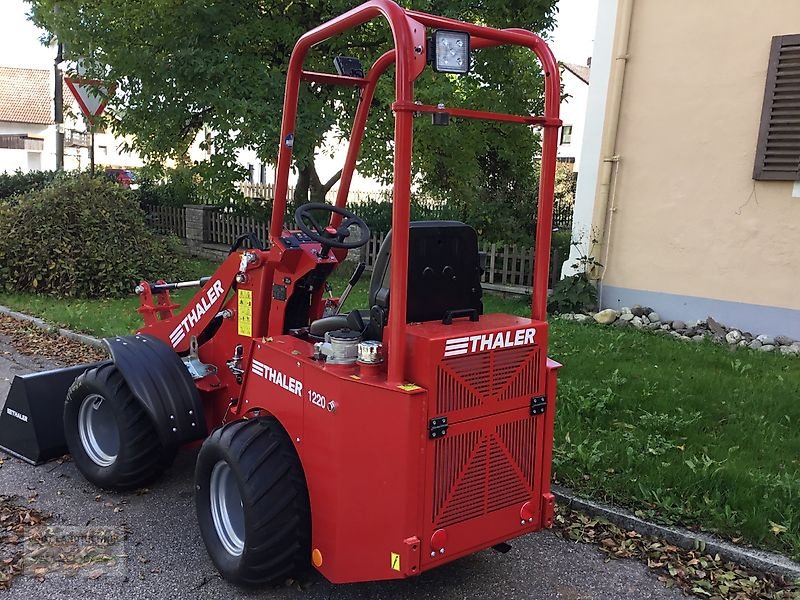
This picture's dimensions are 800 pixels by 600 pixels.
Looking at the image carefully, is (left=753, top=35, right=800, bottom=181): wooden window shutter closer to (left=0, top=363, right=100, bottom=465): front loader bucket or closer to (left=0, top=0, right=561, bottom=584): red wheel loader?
(left=0, top=0, right=561, bottom=584): red wheel loader

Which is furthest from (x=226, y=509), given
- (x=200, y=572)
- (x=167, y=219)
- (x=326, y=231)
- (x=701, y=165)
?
(x=167, y=219)

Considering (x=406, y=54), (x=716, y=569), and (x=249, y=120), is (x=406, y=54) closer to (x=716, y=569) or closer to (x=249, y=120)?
(x=716, y=569)

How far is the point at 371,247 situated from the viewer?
1163 centimetres

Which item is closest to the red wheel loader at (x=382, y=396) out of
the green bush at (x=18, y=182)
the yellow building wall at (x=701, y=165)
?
the yellow building wall at (x=701, y=165)

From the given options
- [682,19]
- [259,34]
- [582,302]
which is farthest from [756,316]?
[259,34]

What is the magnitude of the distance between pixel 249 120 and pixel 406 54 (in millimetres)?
6824

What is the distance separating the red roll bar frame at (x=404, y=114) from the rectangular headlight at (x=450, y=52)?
0.20 feet

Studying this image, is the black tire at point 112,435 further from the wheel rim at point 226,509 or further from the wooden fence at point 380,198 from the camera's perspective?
the wooden fence at point 380,198

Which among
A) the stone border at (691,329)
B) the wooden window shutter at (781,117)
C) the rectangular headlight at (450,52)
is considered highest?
the wooden window shutter at (781,117)

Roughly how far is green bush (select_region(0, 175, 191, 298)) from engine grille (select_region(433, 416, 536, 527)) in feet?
27.3

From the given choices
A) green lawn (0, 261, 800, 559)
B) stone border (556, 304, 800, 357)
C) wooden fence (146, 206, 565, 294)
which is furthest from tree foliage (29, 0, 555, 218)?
green lawn (0, 261, 800, 559)

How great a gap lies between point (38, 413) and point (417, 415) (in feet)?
10.1

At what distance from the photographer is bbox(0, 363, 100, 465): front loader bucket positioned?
4.63m

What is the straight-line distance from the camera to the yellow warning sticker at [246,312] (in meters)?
3.96
